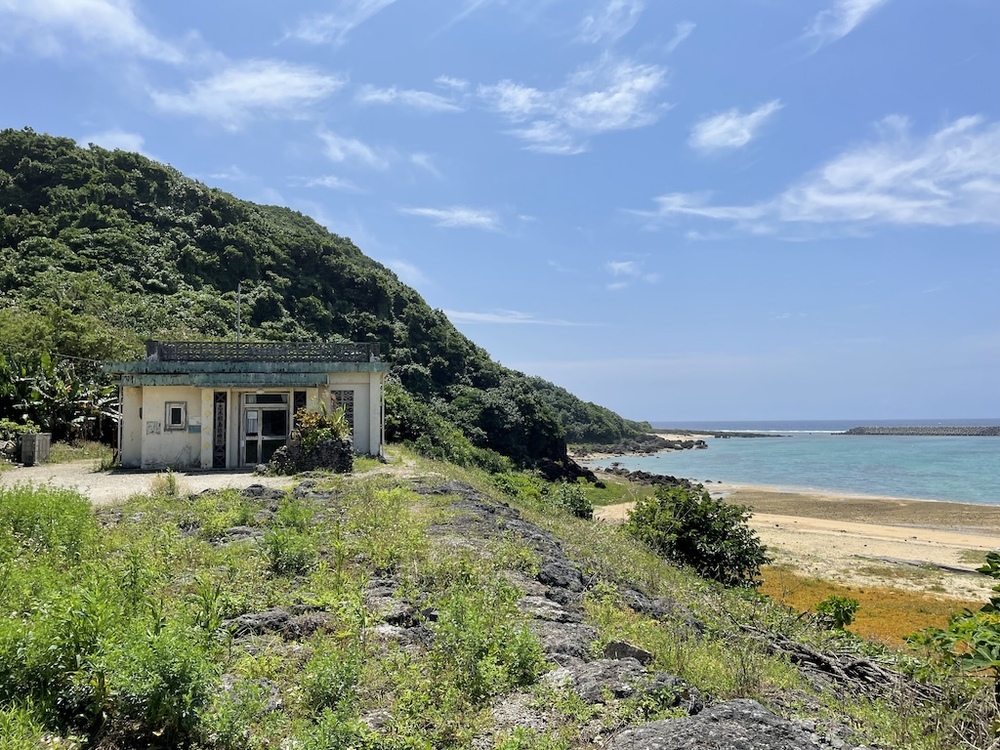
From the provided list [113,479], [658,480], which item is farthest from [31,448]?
[658,480]

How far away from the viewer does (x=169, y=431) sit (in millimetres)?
17875

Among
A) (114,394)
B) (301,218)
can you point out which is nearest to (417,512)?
(114,394)

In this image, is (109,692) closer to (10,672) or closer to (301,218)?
(10,672)

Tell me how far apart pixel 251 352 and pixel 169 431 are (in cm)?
325

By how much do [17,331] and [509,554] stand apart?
2631 cm

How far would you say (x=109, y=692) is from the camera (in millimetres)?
3605

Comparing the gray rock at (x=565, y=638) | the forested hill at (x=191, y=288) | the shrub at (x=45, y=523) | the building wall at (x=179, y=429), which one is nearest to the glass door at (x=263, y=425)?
the building wall at (x=179, y=429)

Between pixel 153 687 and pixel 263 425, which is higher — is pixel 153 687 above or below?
below

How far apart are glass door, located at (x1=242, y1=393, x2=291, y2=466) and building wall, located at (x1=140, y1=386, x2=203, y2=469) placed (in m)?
1.29

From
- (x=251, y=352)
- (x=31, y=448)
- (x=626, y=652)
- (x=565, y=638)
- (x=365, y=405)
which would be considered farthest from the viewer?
(x=365, y=405)

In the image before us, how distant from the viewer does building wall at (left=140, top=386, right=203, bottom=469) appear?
17.7 meters

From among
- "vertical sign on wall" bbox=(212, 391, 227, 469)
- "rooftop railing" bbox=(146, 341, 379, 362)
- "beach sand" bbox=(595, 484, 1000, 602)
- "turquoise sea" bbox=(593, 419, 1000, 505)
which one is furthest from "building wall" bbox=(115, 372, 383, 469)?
"turquoise sea" bbox=(593, 419, 1000, 505)

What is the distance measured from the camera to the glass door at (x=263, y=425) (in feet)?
59.8

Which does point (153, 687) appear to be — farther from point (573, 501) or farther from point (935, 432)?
point (935, 432)
